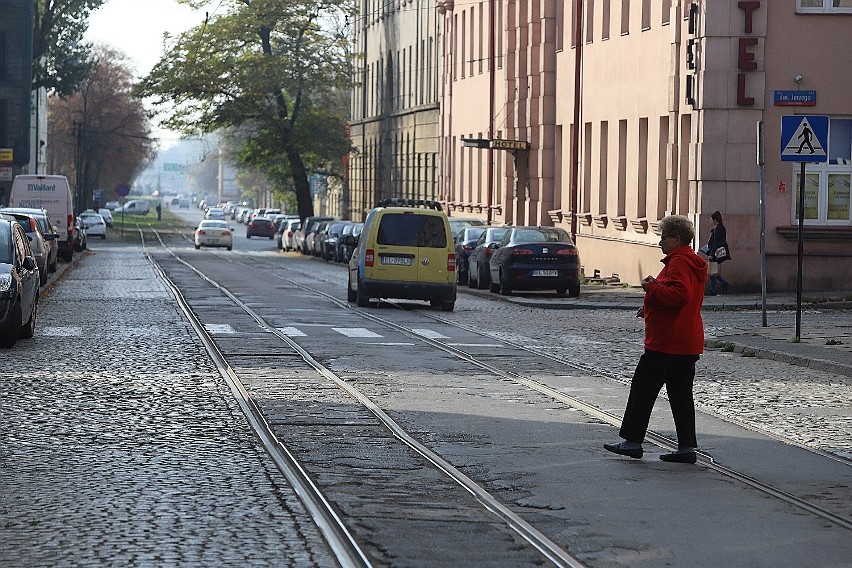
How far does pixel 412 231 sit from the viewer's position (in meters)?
29.0

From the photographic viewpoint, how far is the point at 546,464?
10.6 meters

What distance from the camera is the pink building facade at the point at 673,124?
33125 mm

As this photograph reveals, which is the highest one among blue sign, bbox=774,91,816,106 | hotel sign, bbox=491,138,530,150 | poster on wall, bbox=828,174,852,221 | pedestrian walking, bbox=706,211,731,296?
blue sign, bbox=774,91,816,106

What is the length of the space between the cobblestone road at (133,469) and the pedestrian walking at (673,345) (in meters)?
2.40

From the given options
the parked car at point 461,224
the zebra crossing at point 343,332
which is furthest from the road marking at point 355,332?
the parked car at point 461,224

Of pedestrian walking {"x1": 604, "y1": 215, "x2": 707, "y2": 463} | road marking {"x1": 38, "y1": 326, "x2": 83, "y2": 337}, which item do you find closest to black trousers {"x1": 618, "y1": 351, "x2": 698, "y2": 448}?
pedestrian walking {"x1": 604, "y1": 215, "x2": 707, "y2": 463}

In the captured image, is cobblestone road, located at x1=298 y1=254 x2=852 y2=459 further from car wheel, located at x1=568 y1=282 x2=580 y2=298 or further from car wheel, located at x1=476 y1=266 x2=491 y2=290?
car wheel, located at x1=476 y1=266 x2=491 y2=290

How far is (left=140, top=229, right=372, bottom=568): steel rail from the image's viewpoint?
758 cm

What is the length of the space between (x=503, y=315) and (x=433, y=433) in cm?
1645

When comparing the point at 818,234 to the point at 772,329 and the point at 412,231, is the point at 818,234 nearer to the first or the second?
the point at 412,231

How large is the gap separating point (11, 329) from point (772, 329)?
1056cm

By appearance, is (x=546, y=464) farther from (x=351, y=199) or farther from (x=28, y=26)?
(x=351, y=199)

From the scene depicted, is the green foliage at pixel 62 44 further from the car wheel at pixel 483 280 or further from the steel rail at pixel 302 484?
the steel rail at pixel 302 484

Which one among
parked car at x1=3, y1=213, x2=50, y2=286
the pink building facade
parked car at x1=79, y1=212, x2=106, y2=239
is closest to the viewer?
the pink building facade
